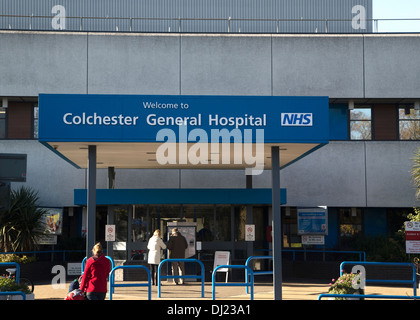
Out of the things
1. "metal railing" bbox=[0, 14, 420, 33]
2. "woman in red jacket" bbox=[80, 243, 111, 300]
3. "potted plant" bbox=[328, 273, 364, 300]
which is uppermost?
"metal railing" bbox=[0, 14, 420, 33]

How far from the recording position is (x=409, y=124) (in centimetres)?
2852

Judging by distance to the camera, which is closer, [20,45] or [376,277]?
[376,277]

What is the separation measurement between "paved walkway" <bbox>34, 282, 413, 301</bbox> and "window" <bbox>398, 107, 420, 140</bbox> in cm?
920

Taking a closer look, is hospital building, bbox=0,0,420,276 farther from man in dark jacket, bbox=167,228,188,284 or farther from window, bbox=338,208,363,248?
man in dark jacket, bbox=167,228,188,284

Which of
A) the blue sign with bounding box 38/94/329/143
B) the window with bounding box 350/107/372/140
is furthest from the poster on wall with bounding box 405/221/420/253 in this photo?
the window with bounding box 350/107/372/140

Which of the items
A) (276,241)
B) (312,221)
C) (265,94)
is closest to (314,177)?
(312,221)

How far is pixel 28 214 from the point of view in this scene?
78.7ft

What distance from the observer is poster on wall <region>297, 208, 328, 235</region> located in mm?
25844

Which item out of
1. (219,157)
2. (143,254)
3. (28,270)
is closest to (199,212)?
(143,254)

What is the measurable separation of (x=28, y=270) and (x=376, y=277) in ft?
42.2

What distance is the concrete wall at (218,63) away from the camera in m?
27.7

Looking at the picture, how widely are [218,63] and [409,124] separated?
9.27 metres

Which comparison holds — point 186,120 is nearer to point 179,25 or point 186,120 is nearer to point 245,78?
point 245,78
